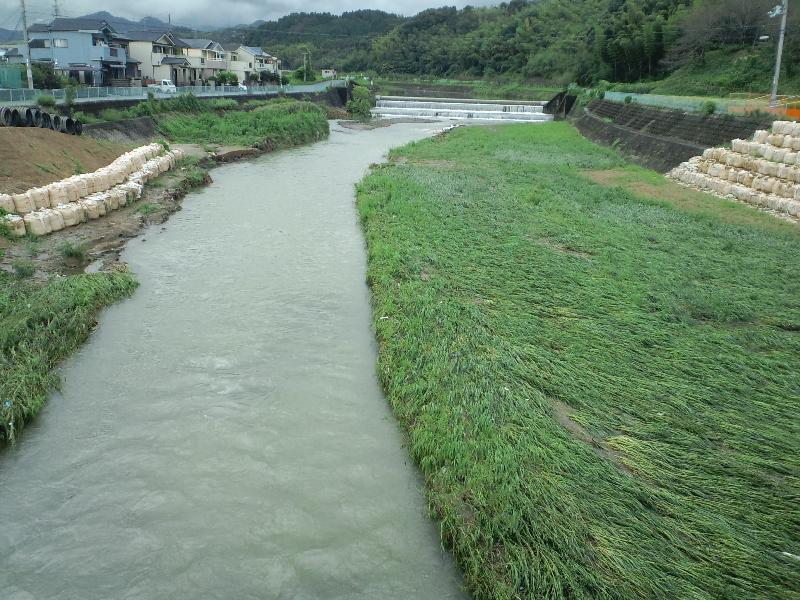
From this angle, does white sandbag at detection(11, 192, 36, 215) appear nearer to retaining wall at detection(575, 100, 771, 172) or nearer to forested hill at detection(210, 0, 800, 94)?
retaining wall at detection(575, 100, 771, 172)

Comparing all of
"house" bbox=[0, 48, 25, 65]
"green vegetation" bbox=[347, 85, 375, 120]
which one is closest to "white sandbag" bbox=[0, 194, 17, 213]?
"green vegetation" bbox=[347, 85, 375, 120]

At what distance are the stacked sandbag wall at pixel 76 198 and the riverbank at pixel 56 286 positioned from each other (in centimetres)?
24

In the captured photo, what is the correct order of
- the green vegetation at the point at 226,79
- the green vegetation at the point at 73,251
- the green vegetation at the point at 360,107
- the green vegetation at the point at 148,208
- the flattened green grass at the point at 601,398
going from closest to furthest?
the flattened green grass at the point at 601,398 → the green vegetation at the point at 73,251 → the green vegetation at the point at 148,208 → the green vegetation at the point at 226,79 → the green vegetation at the point at 360,107

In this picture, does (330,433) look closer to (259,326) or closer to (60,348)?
(259,326)

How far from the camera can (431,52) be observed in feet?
307

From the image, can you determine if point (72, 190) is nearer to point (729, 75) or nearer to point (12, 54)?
point (729, 75)

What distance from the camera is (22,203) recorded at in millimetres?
12484

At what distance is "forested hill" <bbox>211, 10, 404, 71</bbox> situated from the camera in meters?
102

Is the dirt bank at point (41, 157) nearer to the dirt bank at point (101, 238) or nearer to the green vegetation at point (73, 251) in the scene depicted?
the dirt bank at point (101, 238)

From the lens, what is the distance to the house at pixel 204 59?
181 feet

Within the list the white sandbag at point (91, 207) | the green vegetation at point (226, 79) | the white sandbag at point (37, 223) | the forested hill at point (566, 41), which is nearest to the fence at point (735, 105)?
the forested hill at point (566, 41)

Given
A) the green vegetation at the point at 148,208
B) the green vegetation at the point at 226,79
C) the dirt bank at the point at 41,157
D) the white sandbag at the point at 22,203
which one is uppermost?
the green vegetation at the point at 226,79

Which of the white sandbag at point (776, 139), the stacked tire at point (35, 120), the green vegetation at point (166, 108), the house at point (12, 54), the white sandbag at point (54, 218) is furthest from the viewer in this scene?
the house at point (12, 54)

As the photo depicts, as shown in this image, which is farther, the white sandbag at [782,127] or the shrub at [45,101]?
the shrub at [45,101]
